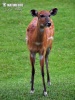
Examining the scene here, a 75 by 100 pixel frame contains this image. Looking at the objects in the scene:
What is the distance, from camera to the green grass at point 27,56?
947cm

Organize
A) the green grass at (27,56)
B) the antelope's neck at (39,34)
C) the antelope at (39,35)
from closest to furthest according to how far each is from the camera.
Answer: the antelope at (39,35) < the antelope's neck at (39,34) < the green grass at (27,56)

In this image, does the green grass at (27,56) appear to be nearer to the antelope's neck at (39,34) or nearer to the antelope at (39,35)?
the antelope at (39,35)

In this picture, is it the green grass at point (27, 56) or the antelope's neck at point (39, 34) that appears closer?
the antelope's neck at point (39, 34)

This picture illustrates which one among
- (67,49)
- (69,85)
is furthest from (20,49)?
(69,85)

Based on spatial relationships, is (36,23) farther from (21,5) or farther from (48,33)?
(21,5)

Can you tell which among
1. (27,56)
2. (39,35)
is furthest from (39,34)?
(27,56)

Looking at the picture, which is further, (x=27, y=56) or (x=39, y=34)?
(x=27, y=56)

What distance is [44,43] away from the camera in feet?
29.6

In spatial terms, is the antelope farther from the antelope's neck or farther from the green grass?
the green grass

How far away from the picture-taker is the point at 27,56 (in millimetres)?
18391

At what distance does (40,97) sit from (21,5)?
20691mm

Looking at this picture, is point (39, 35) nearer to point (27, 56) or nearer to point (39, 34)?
point (39, 34)

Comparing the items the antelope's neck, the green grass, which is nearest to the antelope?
the antelope's neck

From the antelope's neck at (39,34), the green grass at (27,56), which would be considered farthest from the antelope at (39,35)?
the green grass at (27,56)
